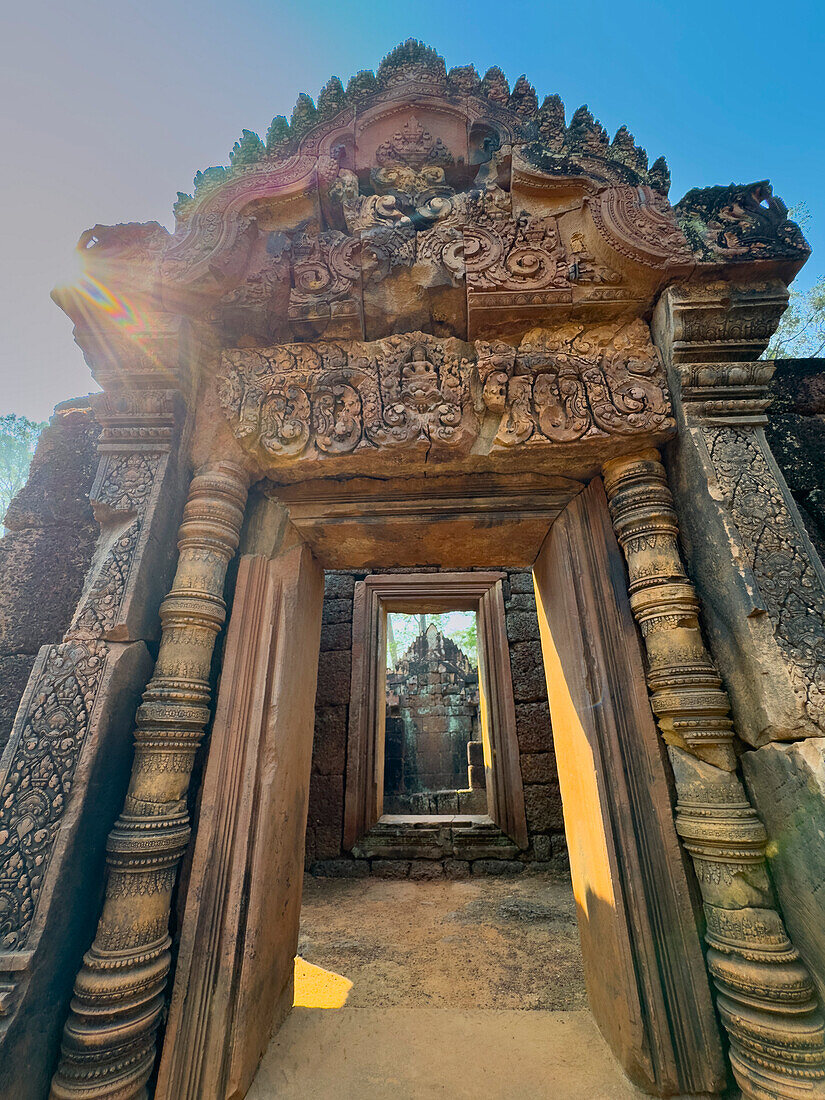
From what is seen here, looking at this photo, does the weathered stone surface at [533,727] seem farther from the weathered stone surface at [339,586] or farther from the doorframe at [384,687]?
the weathered stone surface at [339,586]

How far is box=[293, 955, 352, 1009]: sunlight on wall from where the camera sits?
6.91 ft

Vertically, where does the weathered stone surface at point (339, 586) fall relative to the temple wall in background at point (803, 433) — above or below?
above

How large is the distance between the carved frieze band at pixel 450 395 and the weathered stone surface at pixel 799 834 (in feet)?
4.00

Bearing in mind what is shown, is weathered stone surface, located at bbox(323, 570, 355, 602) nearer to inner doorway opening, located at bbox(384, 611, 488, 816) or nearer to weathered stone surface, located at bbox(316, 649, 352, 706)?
weathered stone surface, located at bbox(316, 649, 352, 706)

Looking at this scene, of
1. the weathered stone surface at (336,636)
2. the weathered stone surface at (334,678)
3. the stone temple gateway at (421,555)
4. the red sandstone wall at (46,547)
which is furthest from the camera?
Answer: the weathered stone surface at (336,636)

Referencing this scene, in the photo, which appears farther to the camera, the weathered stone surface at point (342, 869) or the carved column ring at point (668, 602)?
the weathered stone surface at point (342, 869)

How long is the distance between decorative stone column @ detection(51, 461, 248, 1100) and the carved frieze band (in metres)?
0.36

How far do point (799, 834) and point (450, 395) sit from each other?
1.87 m

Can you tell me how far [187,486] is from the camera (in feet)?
6.73

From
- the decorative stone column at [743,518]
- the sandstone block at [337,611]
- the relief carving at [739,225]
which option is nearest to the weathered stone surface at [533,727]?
the sandstone block at [337,611]

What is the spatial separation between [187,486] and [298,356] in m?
0.77

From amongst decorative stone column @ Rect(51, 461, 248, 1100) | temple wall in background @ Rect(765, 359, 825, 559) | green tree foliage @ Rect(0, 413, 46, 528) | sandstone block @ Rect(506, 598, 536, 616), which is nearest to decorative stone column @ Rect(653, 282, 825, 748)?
temple wall in background @ Rect(765, 359, 825, 559)

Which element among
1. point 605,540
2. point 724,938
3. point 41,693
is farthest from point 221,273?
point 724,938

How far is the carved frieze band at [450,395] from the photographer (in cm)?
196
